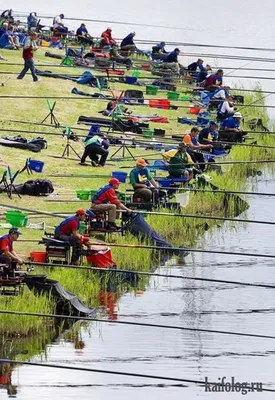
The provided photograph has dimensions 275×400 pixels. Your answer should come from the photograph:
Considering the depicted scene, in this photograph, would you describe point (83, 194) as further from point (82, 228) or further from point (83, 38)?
point (83, 38)

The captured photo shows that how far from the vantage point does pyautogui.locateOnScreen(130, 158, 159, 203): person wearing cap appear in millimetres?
35688

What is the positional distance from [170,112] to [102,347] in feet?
86.2

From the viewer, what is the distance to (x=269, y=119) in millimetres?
54750

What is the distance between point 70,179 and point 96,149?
179cm

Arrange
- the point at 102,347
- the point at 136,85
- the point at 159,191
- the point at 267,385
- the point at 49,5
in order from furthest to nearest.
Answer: the point at 49,5 → the point at 136,85 → the point at 159,191 → the point at 102,347 → the point at 267,385

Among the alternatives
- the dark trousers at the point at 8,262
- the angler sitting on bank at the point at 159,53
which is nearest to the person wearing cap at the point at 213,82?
the angler sitting on bank at the point at 159,53

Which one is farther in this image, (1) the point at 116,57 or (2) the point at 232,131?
(1) the point at 116,57

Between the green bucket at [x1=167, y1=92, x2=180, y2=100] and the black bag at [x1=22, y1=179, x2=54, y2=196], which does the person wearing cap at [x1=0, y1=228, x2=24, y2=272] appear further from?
the green bucket at [x1=167, y1=92, x2=180, y2=100]

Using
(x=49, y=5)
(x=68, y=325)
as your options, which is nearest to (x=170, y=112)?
(x=68, y=325)

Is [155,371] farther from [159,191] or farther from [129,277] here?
[159,191]

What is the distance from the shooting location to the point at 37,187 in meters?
37.7

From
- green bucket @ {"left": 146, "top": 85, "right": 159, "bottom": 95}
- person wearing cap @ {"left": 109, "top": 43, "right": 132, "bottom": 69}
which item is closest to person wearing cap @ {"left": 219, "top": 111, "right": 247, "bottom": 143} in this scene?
green bucket @ {"left": 146, "top": 85, "right": 159, "bottom": 95}

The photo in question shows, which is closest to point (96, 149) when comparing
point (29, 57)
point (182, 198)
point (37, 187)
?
point (37, 187)

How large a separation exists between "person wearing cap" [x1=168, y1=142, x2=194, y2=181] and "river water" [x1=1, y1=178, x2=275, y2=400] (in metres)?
3.09
